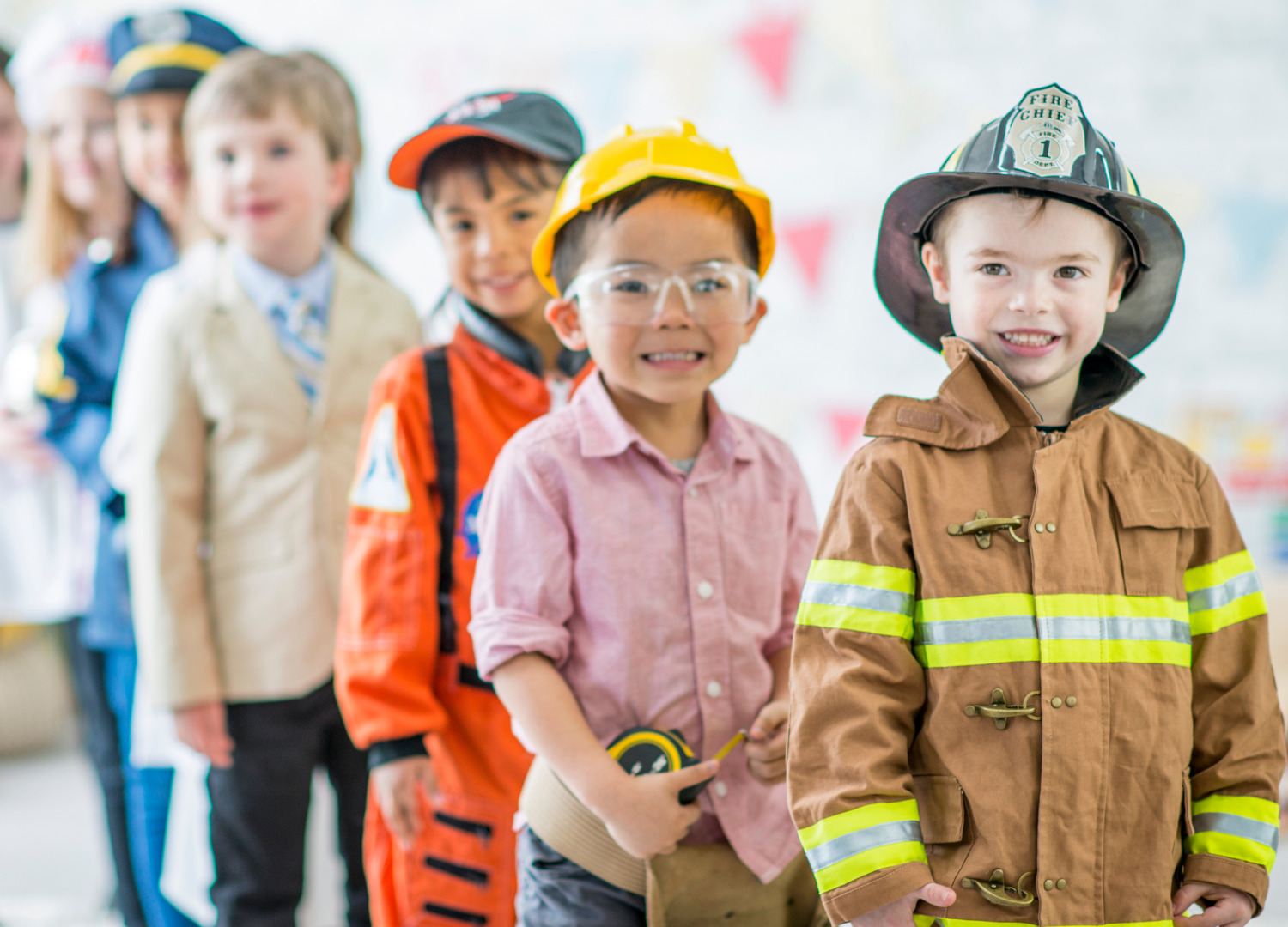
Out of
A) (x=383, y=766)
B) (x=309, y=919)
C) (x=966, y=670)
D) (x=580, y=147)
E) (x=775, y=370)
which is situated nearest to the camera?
(x=966, y=670)

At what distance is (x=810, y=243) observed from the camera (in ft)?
9.95

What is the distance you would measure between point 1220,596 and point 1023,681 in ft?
0.73

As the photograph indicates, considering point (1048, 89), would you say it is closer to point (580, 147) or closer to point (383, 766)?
point (580, 147)

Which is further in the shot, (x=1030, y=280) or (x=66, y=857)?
(x=66, y=857)

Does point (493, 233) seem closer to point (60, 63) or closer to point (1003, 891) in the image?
point (1003, 891)

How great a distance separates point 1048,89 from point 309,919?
7.42 ft

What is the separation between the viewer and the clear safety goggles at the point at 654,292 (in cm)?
119

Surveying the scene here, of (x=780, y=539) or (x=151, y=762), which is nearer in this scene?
(x=780, y=539)

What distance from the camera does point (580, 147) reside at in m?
1.57

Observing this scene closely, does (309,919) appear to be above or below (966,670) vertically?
below

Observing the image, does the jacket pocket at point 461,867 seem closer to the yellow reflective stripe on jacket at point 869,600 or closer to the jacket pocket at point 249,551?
the jacket pocket at point 249,551

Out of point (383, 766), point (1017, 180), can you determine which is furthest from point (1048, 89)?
point (383, 766)

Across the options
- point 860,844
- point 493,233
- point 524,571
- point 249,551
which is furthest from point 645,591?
point 249,551

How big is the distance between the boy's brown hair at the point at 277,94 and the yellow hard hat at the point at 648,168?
2.72ft
